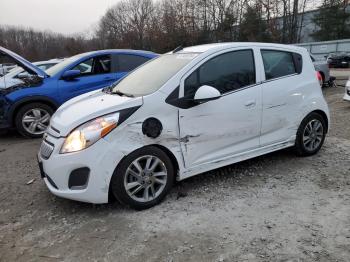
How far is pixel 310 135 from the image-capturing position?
502 centimetres

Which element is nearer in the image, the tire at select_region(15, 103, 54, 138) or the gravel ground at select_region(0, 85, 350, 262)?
the gravel ground at select_region(0, 85, 350, 262)

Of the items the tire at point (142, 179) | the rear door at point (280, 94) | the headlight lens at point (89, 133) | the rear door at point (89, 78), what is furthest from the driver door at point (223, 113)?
the rear door at point (89, 78)

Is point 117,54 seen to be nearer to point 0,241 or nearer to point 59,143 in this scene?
point 59,143

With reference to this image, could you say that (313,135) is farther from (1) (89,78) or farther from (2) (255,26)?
(2) (255,26)

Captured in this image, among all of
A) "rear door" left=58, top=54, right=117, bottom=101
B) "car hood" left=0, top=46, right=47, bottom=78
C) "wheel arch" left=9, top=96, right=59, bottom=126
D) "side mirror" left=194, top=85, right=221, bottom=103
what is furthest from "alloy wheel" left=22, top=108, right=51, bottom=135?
"side mirror" left=194, top=85, right=221, bottom=103

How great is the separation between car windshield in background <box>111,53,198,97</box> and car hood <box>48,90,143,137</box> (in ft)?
0.77

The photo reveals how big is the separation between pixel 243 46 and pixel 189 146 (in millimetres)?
1478

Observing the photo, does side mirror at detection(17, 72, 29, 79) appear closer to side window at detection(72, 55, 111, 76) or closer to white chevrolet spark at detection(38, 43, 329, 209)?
side window at detection(72, 55, 111, 76)

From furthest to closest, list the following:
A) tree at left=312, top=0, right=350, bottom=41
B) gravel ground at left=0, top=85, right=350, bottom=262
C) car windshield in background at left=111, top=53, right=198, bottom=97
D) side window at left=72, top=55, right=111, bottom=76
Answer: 1. tree at left=312, top=0, right=350, bottom=41
2. side window at left=72, top=55, right=111, bottom=76
3. car windshield in background at left=111, top=53, right=198, bottom=97
4. gravel ground at left=0, top=85, right=350, bottom=262

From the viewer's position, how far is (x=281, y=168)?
15.4 feet

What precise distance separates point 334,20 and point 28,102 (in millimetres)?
43512

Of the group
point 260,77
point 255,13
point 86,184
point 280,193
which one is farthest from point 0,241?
point 255,13

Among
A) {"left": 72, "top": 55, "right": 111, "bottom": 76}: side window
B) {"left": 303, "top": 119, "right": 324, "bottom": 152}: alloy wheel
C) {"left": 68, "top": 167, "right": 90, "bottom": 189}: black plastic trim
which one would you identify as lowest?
{"left": 303, "top": 119, "right": 324, "bottom": 152}: alloy wheel

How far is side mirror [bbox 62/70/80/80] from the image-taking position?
6852 millimetres
